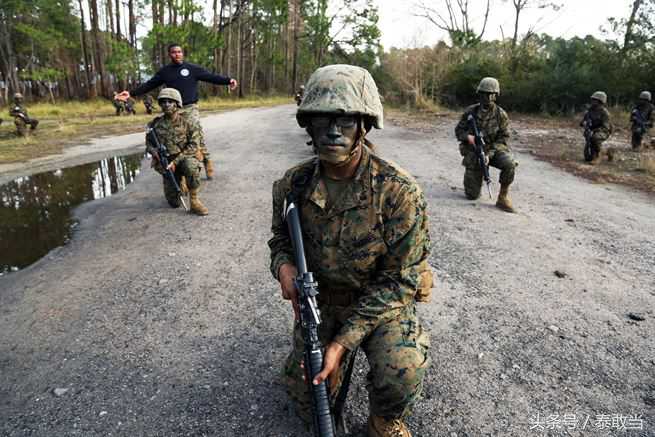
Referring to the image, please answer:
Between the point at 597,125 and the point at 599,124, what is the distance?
0.04 metres

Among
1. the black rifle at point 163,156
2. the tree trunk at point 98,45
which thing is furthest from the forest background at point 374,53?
the black rifle at point 163,156

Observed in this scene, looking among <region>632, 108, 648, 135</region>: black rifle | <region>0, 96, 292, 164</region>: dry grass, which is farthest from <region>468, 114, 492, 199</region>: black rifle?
<region>0, 96, 292, 164</region>: dry grass

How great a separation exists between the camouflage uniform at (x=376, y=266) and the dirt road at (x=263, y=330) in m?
0.49

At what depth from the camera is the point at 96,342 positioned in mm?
2781

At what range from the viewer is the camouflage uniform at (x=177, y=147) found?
546 centimetres

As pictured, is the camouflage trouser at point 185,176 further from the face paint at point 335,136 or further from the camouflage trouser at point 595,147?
the camouflage trouser at point 595,147

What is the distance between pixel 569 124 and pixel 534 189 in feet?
33.3

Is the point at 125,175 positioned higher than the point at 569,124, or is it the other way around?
the point at 569,124

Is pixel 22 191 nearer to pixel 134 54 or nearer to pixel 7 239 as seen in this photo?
pixel 7 239

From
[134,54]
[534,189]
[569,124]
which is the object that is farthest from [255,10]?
[534,189]

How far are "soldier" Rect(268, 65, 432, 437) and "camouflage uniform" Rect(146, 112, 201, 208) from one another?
386 cm

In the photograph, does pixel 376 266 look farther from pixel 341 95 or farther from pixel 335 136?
pixel 341 95

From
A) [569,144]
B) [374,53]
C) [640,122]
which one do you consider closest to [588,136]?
[640,122]

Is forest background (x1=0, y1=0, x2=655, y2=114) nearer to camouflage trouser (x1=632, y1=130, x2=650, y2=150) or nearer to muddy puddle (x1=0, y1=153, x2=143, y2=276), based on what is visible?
camouflage trouser (x1=632, y1=130, x2=650, y2=150)
